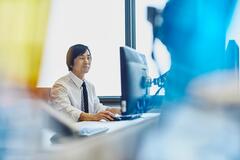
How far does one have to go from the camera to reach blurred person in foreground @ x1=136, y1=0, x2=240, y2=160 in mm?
538

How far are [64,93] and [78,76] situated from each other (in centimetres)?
18

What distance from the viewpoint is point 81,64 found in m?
2.31

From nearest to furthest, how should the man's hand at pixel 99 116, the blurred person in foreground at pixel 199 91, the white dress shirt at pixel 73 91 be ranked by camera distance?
1. the blurred person in foreground at pixel 199 91
2. the man's hand at pixel 99 116
3. the white dress shirt at pixel 73 91

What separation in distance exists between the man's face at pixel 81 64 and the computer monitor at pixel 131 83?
104cm

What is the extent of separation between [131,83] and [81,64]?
3.63 feet

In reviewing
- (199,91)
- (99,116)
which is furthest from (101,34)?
(199,91)

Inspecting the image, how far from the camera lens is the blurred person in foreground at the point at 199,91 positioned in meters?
0.54

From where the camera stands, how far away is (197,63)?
0.56m

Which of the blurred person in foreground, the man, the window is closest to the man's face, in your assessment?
the man

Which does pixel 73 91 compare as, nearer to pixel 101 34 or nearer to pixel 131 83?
pixel 131 83

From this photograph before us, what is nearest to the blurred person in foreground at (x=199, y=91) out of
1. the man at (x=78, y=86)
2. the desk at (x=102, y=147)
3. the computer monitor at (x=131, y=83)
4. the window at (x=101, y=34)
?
the desk at (x=102, y=147)

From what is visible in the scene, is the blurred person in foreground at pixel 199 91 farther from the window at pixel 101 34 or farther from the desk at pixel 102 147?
the window at pixel 101 34

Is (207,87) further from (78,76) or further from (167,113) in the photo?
(78,76)

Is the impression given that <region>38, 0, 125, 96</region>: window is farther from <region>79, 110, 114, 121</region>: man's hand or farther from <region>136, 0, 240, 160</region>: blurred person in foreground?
<region>136, 0, 240, 160</region>: blurred person in foreground
